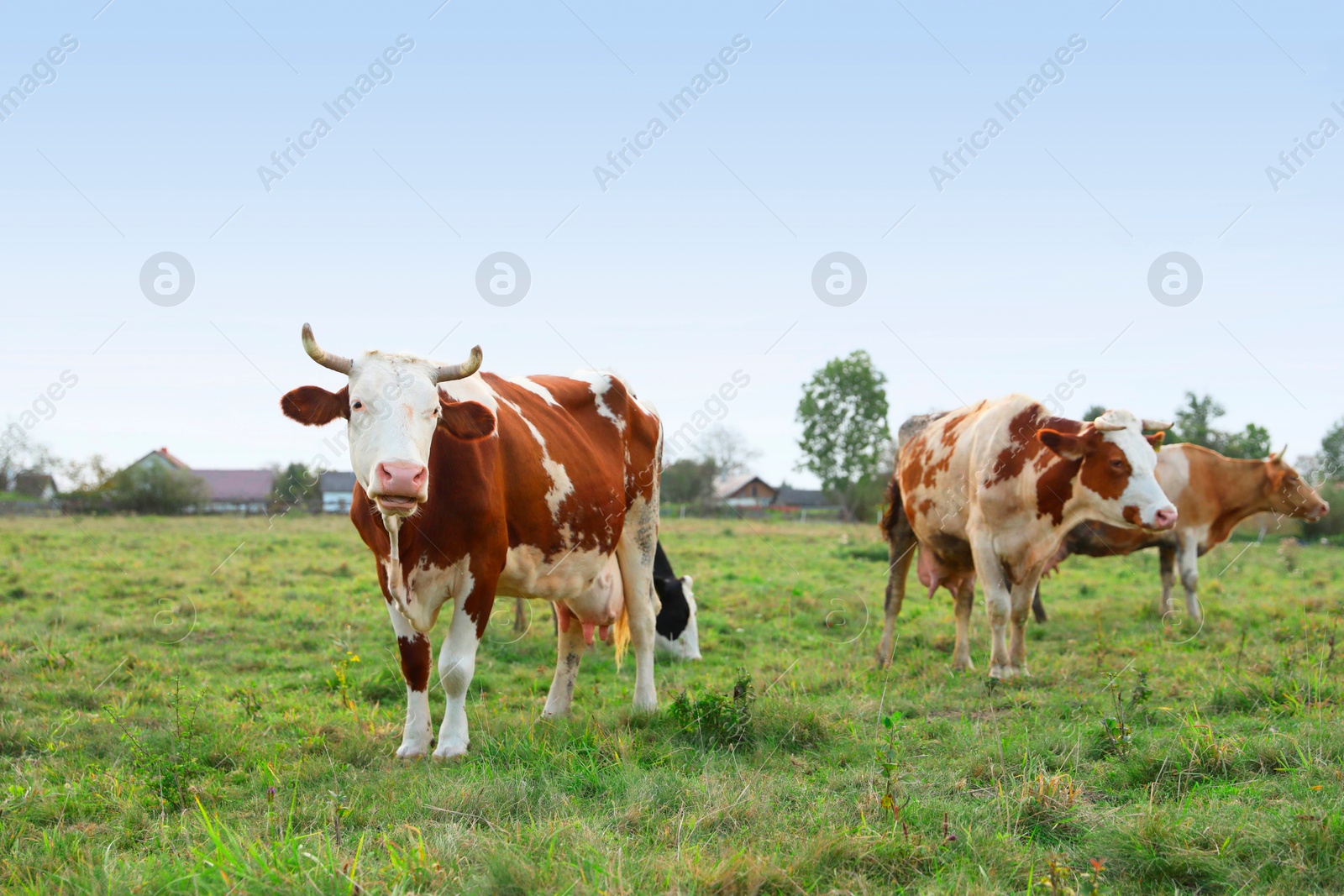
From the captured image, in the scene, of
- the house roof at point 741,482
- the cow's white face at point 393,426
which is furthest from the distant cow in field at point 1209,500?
the house roof at point 741,482

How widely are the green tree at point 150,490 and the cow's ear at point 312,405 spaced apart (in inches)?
1513

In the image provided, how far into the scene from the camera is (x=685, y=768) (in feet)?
14.5

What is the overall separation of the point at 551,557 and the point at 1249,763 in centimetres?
387

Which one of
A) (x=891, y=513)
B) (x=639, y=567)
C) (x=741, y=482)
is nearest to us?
(x=639, y=567)

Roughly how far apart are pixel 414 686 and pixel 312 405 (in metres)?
1.67

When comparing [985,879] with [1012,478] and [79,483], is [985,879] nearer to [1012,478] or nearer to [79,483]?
[1012,478]

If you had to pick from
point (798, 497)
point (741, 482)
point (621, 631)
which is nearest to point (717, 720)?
point (621, 631)

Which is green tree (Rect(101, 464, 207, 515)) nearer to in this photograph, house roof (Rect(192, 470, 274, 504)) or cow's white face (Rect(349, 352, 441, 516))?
house roof (Rect(192, 470, 274, 504))

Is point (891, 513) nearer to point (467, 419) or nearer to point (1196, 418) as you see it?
point (467, 419)

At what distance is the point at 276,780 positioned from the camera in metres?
4.20

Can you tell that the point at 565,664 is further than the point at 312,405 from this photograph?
Yes

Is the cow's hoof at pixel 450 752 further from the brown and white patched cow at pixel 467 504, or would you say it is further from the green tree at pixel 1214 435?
the green tree at pixel 1214 435

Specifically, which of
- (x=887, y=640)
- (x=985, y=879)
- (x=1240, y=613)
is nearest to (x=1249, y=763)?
(x=985, y=879)

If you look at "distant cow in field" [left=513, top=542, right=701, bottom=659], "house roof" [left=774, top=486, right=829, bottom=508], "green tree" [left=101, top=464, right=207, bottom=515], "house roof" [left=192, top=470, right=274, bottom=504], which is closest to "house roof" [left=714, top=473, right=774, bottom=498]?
"house roof" [left=774, top=486, right=829, bottom=508]
